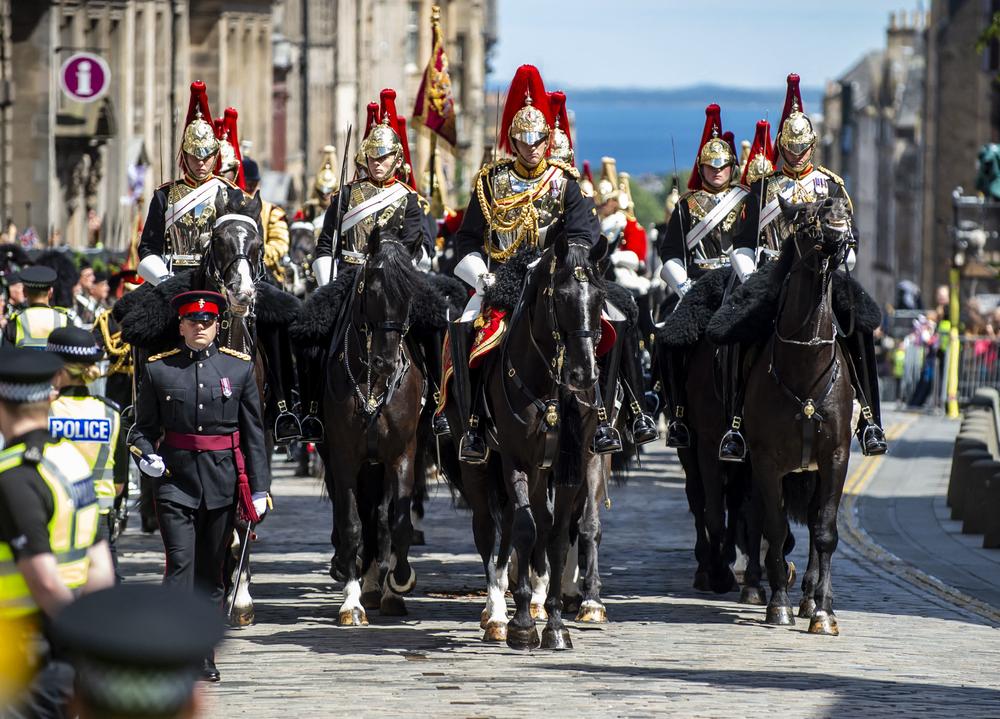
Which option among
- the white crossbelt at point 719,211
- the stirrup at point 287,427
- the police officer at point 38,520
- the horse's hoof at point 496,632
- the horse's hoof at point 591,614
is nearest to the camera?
the police officer at point 38,520

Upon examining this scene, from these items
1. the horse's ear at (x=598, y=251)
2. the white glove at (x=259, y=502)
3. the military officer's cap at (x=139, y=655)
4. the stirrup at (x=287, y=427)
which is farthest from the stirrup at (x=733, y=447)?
the military officer's cap at (x=139, y=655)

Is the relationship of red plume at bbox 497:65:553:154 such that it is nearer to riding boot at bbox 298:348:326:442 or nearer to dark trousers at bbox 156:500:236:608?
riding boot at bbox 298:348:326:442

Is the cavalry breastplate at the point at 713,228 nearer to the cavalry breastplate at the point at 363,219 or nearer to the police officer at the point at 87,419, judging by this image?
the cavalry breastplate at the point at 363,219

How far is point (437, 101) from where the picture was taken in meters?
22.4


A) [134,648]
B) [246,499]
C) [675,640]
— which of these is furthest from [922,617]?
[134,648]

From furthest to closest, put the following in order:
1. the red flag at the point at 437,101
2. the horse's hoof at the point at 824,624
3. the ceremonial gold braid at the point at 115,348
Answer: the red flag at the point at 437,101 < the ceremonial gold braid at the point at 115,348 < the horse's hoof at the point at 824,624

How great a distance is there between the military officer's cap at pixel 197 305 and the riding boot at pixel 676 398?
507cm

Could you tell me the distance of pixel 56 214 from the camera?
36750 millimetres

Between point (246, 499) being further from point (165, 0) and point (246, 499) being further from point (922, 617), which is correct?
point (165, 0)

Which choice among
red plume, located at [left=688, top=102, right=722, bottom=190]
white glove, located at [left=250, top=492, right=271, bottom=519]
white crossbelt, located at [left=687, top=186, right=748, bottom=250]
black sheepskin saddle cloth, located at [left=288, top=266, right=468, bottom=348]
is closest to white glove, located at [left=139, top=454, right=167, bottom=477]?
white glove, located at [left=250, top=492, right=271, bottom=519]

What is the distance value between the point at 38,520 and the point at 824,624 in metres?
7.16

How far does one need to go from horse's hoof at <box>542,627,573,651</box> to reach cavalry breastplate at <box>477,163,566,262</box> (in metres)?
2.37

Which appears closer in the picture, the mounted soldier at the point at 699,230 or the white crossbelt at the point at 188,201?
the white crossbelt at the point at 188,201

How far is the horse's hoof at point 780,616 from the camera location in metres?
13.8
